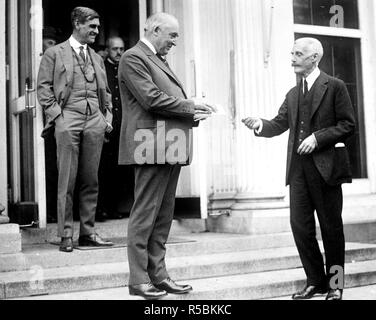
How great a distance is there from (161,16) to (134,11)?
11.4 ft

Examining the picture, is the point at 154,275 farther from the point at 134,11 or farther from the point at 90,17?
the point at 134,11

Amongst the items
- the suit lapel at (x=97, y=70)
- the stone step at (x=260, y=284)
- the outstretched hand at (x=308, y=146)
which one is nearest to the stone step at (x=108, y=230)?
the suit lapel at (x=97, y=70)

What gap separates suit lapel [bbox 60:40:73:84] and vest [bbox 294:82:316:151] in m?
2.01

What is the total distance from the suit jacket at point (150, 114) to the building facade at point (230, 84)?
70.2 inches

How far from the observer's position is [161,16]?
4.06 meters

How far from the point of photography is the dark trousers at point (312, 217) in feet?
14.6

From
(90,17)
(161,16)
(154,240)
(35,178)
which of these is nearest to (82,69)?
(90,17)

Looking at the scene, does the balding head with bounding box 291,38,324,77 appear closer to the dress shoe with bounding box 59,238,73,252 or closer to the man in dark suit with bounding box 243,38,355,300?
the man in dark suit with bounding box 243,38,355,300

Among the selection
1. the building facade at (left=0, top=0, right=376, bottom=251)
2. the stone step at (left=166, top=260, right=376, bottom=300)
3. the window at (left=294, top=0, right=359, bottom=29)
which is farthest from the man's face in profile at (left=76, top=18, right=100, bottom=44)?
the window at (left=294, top=0, right=359, bottom=29)

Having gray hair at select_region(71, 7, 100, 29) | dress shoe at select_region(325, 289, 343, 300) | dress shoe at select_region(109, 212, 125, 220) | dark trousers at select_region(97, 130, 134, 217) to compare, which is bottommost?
dress shoe at select_region(325, 289, 343, 300)

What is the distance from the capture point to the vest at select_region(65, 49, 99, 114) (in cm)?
548

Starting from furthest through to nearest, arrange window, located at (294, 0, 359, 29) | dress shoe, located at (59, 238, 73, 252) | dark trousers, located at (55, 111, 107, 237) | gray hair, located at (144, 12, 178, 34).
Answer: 1. window, located at (294, 0, 359, 29)
2. dark trousers, located at (55, 111, 107, 237)
3. dress shoe, located at (59, 238, 73, 252)
4. gray hair, located at (144, 12, 178, 34)

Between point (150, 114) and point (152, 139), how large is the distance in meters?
0.16

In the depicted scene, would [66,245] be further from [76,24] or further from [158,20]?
[158,20]
